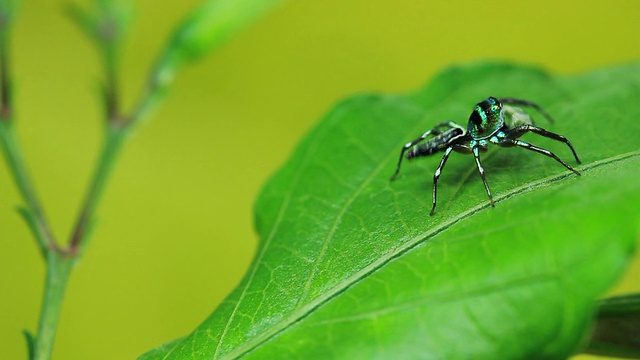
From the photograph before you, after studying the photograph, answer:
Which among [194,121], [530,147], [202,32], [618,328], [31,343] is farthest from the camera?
[194,121]

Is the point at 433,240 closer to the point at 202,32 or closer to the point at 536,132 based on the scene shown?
the point at 536,132

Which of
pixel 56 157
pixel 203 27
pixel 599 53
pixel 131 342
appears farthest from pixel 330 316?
pixel 599 53

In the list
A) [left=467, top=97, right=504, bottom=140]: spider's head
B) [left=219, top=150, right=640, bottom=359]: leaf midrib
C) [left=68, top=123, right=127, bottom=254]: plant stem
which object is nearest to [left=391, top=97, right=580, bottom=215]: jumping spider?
[left=467, top=97, right=504, bottom=140]: spider's head

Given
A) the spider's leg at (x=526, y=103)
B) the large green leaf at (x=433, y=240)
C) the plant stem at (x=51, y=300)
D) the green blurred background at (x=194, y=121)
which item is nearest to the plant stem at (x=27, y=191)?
the plant stem at (x=51, y=300)

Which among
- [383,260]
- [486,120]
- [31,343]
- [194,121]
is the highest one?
[486,120]

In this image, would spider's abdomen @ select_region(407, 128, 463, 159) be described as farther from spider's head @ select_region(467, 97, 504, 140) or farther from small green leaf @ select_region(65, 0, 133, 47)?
small green leaf @ select_region(65, 0, 133, 47)

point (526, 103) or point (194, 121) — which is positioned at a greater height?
point (526, 103)

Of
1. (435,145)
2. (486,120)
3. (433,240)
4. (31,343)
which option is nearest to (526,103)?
(486,120)
